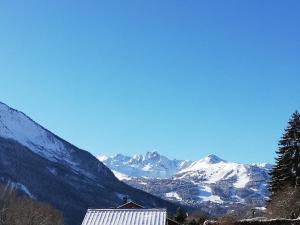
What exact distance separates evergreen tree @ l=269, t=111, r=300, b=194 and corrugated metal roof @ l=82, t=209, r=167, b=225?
112 ft

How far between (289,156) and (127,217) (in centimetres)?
3623

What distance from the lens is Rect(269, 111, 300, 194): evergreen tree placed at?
6606 cm

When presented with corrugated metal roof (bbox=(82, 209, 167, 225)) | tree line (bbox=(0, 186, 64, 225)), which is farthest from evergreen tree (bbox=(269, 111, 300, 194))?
tree line (bbox=(0, 186, 64, 225))

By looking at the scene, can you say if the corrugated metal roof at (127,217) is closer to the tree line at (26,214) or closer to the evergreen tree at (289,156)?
the evergreen tree at (289,156)

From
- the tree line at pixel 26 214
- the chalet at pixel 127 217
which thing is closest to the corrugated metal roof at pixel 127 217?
the chalet at pixel 127 217

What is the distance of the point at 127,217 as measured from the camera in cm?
3459

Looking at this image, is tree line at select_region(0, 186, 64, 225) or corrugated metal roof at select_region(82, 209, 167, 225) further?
tree line at select_region(0, 186, 64, 225)

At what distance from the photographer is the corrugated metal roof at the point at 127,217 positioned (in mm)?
34156

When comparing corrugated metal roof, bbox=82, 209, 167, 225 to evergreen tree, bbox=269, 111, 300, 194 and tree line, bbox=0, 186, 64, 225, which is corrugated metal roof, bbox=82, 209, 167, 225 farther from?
tree line, bbox=0, 186, 64, 225

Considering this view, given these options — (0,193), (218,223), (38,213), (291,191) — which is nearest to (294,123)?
(291,191)

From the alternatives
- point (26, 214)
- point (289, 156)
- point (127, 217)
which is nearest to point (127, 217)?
point (127, 217)

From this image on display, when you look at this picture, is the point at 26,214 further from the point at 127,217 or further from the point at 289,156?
the point at 127,217

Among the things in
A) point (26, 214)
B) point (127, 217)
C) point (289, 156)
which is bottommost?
point (127, 217)

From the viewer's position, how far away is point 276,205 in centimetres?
6031
